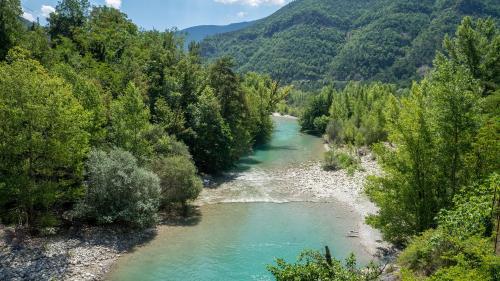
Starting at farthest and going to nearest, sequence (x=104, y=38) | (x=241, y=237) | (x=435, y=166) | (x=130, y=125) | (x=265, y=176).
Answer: (x=104, y=38), (x=265, y=176), (x=130, y=125), (x=241, y=237), (x=435, y=166)

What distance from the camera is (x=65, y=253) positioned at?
24.5m

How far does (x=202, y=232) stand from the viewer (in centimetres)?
3016

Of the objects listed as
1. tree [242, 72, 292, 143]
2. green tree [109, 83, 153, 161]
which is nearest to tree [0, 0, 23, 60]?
green tree [109, 83, 153, 161]

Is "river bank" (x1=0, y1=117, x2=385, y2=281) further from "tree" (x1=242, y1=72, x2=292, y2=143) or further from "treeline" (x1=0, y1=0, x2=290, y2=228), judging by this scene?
"tree" (x1=242, y1=72, x2=292, y2=143)

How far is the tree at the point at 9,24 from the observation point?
141 feet

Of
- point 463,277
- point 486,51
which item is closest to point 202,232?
point 463,277

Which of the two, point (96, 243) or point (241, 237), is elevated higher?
point (96, 243)

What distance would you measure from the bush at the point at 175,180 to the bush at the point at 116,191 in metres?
3.44

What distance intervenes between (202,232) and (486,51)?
34132 mm

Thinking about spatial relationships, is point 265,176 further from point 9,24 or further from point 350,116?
point 350,116

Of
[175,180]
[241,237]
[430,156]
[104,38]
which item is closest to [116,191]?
[175,180]

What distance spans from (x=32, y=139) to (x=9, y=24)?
2808 centimetres

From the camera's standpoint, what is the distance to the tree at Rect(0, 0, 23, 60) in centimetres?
4284

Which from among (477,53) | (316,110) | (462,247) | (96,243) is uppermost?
(477,53)
